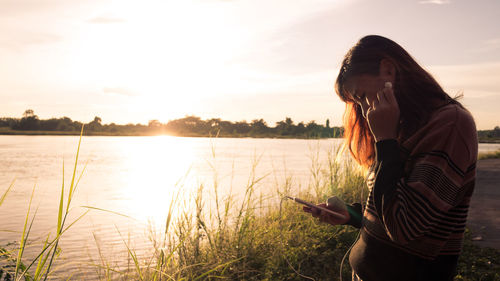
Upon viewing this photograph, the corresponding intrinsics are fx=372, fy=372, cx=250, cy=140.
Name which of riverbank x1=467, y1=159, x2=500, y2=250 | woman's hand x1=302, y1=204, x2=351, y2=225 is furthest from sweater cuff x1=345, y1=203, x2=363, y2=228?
riverbank x1=467, y1=159, x2=500, y2=250

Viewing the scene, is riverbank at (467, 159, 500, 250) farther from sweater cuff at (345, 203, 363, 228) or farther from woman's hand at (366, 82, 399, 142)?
woman's hand at (366, 82, 399, 142)

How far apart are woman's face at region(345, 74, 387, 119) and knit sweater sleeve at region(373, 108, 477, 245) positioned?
0.28m

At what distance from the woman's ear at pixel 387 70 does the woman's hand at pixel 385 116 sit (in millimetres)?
149

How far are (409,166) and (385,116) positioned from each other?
199 millimetres

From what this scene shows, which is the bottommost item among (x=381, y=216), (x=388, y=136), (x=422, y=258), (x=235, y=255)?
(x=235, y=255)

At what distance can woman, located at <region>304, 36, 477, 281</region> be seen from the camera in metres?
1.20

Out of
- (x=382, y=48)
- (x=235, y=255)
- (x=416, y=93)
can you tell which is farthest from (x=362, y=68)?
(x=235, y=255)

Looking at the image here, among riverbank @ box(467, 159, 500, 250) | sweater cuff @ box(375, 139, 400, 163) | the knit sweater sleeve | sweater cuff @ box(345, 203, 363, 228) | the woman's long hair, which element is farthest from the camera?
riverbank @ box(467, 159, 500, 250)

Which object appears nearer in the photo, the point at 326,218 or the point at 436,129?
the point at 436,129

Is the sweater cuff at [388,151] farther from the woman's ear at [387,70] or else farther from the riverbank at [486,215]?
the riverbank at [486,215]

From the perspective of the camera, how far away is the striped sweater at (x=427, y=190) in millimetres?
1188

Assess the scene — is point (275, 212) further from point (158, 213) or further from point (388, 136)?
point (388, 136)

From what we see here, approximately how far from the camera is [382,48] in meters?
1.49

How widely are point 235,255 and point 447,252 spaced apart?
9.81 ft
